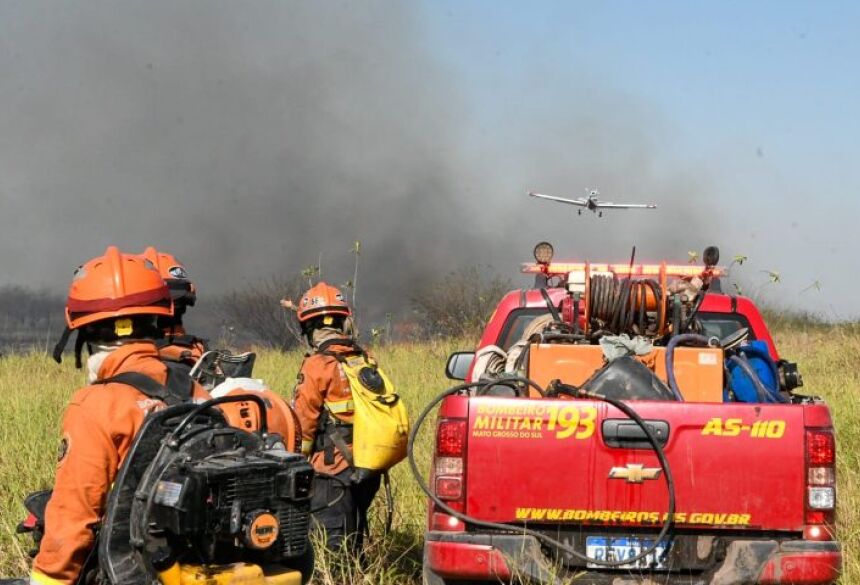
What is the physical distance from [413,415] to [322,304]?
4.26 metres

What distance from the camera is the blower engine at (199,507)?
2.86 m

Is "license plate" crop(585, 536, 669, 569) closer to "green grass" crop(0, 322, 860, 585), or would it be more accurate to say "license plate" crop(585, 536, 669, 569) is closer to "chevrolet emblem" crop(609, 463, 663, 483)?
"chevrolet emblem" crop(609, 463, 663, 483)

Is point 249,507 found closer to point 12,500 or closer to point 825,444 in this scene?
point 825,444

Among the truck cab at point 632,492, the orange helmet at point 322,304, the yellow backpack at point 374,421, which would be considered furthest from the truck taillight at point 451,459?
the orange helmet at point 322,304

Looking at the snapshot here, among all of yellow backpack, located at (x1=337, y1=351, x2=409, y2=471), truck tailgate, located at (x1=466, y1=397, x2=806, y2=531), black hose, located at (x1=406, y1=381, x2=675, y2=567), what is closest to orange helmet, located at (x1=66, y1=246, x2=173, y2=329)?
black hose, located at (x1=406, y1=381, x2=675, y2=567)

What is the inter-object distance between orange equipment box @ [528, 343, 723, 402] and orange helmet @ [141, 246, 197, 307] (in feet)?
6.14

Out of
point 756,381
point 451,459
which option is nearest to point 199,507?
point 451,459

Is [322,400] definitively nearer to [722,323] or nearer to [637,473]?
→ [637,473]

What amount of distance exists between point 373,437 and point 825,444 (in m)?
2.12

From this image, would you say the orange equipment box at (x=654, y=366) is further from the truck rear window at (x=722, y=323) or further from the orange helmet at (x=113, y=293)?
the orange helmet at (x=113, y=293)

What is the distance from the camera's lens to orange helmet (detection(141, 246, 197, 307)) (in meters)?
5.95

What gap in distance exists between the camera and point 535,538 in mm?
4457

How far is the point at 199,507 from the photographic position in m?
2.83

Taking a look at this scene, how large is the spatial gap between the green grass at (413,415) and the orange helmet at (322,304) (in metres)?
1.22
